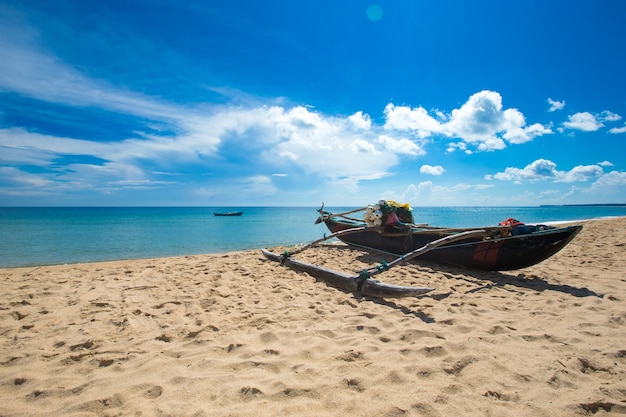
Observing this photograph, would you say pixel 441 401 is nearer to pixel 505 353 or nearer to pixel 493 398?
pixel 493 398

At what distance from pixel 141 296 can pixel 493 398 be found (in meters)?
5.14

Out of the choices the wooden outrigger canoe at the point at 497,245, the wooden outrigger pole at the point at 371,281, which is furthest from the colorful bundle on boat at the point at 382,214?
the wooden outrigger pole at the point at 371,281

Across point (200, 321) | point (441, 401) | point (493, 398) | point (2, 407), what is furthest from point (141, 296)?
point (493, 398)

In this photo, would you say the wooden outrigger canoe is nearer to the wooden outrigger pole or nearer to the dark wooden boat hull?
the dark wooden boat hull

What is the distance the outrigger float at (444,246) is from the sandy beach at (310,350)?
0.35 metres

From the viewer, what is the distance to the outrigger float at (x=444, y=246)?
16.5 feet

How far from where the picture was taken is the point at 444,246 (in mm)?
6652

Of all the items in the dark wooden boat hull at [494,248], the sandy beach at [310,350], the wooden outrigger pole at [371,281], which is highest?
the dark wooden boat hull at [494,248]

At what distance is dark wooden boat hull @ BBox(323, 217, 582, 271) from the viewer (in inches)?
210

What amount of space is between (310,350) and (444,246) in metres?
4.93

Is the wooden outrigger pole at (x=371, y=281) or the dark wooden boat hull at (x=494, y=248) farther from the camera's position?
the dark wooden boat hull at (x=494, y=248)

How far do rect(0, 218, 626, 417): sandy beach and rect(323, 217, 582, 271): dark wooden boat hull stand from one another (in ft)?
1.86

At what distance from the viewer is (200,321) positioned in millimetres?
3748

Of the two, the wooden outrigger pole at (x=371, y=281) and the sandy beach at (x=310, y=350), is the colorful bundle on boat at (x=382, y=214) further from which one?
the sandy beach at (x=310, y=350)
